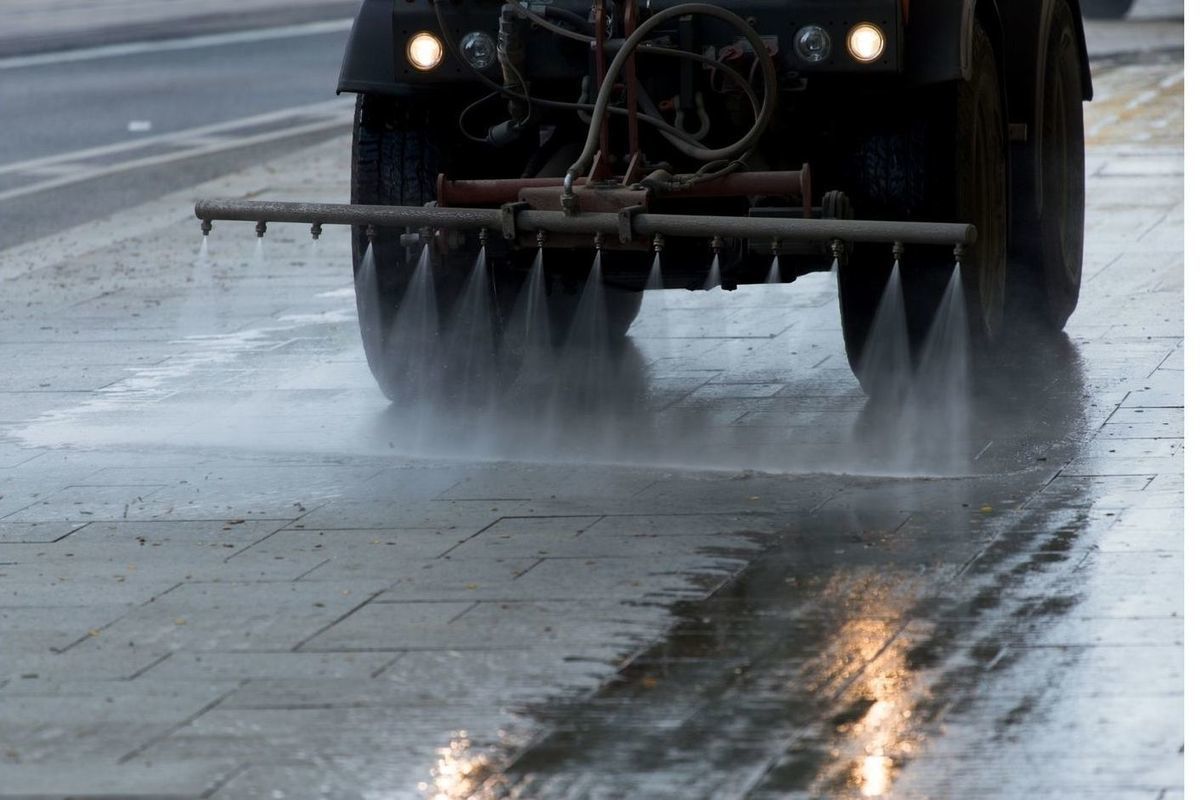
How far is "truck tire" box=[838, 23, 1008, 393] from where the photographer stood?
7.88 meters

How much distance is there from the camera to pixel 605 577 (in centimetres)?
610

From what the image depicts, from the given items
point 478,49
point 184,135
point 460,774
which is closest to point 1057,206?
point 478,49

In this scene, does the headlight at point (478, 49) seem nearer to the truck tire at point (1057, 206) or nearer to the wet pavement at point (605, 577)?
the wet pavement at point (605, 577)

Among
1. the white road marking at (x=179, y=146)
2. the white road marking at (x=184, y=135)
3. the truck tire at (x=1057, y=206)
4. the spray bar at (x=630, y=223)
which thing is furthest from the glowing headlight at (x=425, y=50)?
the white road marking at (x=184, y=135)

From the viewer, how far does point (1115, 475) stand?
7090mm

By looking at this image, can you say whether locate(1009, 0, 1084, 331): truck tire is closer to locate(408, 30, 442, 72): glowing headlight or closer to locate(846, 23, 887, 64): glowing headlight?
Answer: locate(846, 23, 887, 64): glowing headlight

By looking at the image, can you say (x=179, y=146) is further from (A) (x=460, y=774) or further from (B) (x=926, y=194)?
(A) (x=460, y=774)

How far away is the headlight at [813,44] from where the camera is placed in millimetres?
7648

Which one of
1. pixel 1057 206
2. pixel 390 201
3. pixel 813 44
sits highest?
pixel 813 44

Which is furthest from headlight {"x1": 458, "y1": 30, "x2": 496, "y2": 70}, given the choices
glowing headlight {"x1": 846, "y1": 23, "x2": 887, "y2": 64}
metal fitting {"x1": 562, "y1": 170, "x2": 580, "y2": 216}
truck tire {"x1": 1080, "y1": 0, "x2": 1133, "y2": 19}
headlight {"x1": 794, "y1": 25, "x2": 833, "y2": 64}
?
truck tire {"x1": 1080, "y1": 0, "x2": 1133, "y2": 19}

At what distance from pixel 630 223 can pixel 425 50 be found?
1.17 m

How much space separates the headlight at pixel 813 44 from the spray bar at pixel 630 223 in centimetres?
55

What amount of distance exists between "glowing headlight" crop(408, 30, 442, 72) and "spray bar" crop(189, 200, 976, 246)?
0.53 meters

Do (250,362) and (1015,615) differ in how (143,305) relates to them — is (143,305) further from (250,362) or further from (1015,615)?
(1015,615)
